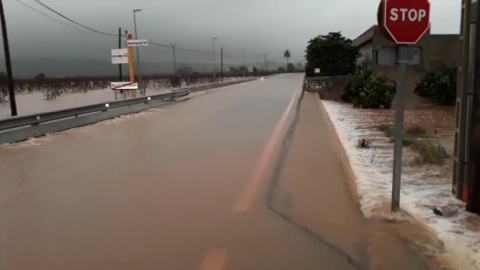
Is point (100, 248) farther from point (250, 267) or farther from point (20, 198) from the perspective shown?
point (20, 198)

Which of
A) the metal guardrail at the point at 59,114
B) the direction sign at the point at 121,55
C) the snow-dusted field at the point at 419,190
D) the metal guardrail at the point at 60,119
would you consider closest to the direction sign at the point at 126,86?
the direction sign at the point at 121,55

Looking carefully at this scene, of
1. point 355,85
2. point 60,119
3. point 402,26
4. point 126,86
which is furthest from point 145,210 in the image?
point 126,86

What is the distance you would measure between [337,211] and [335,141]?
610 centimetres

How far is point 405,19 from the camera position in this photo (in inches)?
202

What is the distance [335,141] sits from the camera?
465 inches

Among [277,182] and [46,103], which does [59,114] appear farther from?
[46,103]

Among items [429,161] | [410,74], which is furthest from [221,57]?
[429,161]

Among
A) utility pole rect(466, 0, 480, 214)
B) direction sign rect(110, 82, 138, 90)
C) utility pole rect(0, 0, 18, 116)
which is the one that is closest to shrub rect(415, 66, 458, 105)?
direction sign rect(110, 82, 138, 90)

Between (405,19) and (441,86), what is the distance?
2291cm

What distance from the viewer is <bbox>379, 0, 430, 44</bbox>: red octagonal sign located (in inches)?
200

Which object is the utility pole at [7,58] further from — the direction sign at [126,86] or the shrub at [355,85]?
the shrub at [355,85]

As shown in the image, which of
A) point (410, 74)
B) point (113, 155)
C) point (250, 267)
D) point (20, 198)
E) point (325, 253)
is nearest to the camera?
point (250, 267)

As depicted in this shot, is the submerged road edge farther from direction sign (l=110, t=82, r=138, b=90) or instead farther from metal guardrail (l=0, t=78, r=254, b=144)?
direction sign (l=110, t=82, r=138, b=90)

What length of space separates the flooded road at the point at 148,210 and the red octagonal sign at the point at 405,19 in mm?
2248
